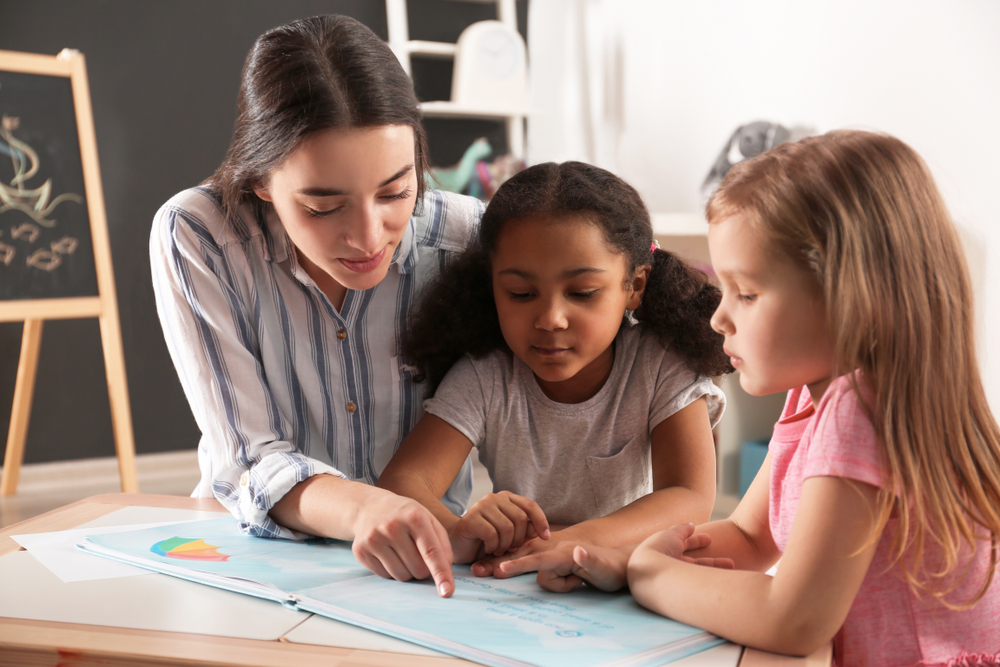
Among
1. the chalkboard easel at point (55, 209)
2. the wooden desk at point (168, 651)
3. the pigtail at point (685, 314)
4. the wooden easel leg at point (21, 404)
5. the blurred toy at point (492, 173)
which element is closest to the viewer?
the wooden desk at point (168, 651)

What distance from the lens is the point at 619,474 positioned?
3.37 feet

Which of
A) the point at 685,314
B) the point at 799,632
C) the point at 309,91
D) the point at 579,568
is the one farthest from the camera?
the point at 685,314

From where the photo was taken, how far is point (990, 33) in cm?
205

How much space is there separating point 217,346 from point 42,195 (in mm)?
1964

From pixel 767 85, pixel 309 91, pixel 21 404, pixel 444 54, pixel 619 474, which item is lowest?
pixel 21 404

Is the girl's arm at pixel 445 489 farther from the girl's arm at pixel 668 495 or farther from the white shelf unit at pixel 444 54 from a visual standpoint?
the white shelf unit at pixel 444 54

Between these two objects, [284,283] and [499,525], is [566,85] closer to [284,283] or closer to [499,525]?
[284,283]

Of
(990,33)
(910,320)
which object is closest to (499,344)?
(910,320)

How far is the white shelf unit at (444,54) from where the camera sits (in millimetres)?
3109

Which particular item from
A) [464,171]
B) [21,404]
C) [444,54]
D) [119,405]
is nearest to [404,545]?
[119,405]

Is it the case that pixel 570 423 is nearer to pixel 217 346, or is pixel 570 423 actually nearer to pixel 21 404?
pixel 217 346

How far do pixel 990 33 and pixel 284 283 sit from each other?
191 centimetres

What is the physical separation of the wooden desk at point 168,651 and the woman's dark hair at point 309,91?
521mm

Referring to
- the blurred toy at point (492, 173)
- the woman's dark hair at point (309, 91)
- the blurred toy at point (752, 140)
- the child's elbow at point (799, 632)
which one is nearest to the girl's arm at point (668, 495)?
the child's elbow at point (799, 632)
